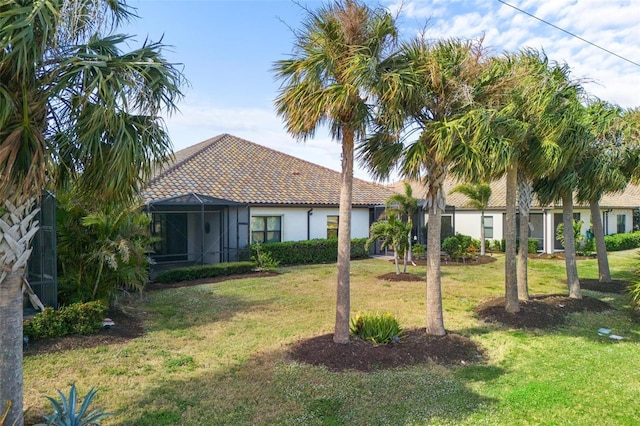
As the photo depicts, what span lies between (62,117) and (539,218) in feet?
95.9

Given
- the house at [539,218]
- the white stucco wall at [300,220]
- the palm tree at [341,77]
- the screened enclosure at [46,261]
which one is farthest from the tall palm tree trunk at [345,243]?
the house at [539,218]

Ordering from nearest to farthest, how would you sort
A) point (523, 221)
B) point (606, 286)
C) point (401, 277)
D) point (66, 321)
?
point (66, 321)
point (523, 221)
point (606, 286)
point (401, 277)

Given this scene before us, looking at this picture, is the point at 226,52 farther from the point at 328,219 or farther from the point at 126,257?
the point at 328,219

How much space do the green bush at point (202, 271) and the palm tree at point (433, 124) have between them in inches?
381

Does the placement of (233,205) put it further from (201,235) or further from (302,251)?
(302,251)

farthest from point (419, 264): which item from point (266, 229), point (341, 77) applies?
point (341, 77)

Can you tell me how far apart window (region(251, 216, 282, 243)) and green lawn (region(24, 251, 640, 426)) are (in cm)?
887

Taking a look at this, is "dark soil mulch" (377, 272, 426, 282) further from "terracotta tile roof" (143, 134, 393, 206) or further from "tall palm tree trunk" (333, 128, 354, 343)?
"tall palm tree trunk" (333, 128, 354, 343)

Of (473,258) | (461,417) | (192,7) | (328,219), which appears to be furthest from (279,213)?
(461,417)

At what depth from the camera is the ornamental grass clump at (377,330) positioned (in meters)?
7.13

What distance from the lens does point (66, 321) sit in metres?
7.71

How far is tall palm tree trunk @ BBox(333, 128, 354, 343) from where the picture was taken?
271 inches

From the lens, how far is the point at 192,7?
7.75 m

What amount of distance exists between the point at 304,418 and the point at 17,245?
351cm
